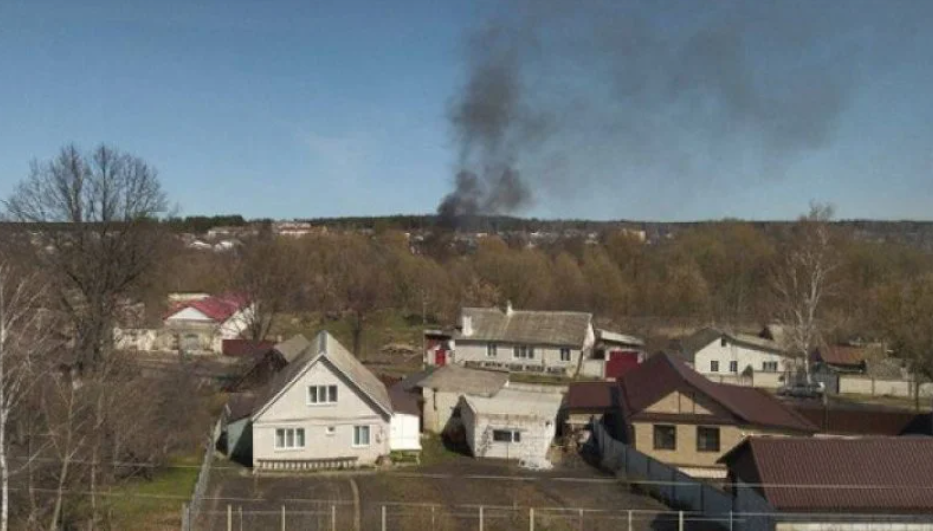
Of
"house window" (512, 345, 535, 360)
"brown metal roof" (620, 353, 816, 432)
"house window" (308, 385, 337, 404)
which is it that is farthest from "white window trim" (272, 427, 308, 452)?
"house window" (512, 345, 535, 360)

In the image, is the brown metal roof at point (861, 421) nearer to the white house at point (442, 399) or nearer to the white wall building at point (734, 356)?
the white house at point (442, 399)

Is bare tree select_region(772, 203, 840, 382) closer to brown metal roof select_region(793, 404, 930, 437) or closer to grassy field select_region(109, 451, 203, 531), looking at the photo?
brown metal roof select_region(793, 404, 930, 437)

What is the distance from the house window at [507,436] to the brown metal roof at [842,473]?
29.9 ft

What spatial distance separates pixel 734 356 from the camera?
149ft

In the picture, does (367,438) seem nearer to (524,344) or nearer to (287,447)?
(287,447)

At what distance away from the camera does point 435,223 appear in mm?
98750

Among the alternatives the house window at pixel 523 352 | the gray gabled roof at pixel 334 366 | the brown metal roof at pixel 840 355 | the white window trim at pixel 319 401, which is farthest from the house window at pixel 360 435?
the brown metal roof at pixel 840 355

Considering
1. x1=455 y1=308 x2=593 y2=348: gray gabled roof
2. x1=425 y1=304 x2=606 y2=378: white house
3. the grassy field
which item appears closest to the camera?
the grassy field

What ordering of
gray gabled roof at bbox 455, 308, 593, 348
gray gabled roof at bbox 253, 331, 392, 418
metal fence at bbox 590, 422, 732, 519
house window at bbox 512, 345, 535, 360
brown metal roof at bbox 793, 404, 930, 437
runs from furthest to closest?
1. house window at bbox 512, 345, 535, 360
2. gray gabled roof at bbox 455, 308, 593, 348
3. brown metal roof at bbox 793, 404, 930, 437
4. gray gabled roof at bbox 253, 331, 392, 418
5. metal fence at bbox 590, 422, 732, 519

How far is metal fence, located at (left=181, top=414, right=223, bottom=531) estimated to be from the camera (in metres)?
16.4

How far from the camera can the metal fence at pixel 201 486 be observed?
16.4 metres

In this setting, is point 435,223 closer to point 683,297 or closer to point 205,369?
point 683,297

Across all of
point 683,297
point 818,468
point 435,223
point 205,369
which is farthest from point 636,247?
point 818,468

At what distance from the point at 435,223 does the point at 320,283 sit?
3106 centimetres
